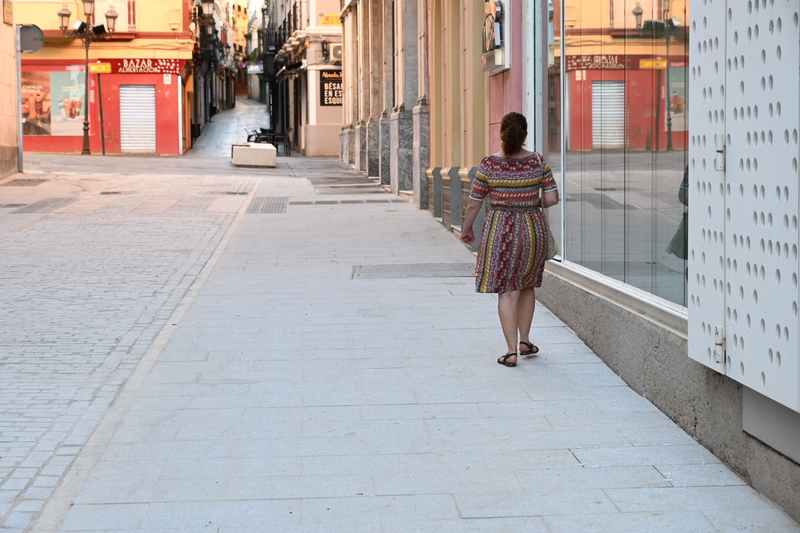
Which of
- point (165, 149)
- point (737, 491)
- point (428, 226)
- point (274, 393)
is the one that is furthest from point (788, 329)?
point (165, 149)

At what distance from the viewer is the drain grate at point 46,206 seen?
17.5 m

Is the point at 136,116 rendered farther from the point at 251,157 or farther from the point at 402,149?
the point at 402,149

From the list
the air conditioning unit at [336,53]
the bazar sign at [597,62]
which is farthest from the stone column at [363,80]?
the bazar sign at [597,62]

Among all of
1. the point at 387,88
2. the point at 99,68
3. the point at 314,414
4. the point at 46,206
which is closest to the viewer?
the point at 314,414

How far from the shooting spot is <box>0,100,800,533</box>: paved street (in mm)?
4293

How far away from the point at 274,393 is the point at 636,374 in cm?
211

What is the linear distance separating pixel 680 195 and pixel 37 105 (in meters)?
36.7

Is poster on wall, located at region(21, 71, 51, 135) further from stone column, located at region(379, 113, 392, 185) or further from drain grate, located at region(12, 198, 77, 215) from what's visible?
drain grate, located at region(12, 198, 77, 215)

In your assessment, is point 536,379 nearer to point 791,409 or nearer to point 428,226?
point 791,409

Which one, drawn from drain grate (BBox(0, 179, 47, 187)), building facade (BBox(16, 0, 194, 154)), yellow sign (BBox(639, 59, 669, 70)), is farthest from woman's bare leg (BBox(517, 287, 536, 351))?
building facade (BBox(16, 0, 194, 154))

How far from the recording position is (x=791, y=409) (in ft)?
13.5

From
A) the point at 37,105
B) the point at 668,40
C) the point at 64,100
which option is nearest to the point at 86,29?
the point at 64,100

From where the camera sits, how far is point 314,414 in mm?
5777

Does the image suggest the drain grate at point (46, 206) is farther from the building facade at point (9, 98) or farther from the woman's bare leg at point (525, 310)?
the woman's bare leg at point (525, 310)
